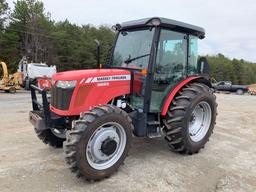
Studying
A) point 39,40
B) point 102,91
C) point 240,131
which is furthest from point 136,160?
point 39,40

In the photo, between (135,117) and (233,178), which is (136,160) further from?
(233,178)

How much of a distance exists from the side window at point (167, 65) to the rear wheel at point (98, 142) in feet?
2.83

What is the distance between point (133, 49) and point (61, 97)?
1525mm

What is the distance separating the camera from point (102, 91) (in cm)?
405

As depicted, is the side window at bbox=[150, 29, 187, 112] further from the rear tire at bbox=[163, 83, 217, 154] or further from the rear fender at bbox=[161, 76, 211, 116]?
the rear tire at bbox=[163, 83, 217, 154]

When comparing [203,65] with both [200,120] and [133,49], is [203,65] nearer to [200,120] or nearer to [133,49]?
[200,120]

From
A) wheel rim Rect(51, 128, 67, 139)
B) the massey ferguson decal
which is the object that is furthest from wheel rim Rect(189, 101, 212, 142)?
wheel rim Rect(51, 128, 67, 139)

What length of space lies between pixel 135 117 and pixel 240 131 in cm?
392

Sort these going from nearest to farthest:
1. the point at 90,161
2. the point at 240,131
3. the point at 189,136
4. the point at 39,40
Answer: the point at 90,161, the point at 189,136, the point at 240,131, the point at 39,40

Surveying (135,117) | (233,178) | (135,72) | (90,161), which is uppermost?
(135,72)

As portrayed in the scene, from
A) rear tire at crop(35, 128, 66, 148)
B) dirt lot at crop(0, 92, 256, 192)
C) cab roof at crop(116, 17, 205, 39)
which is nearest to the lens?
dirt lot at crop(0, 92, 256, 192)

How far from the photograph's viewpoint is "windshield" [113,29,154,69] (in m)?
4.46

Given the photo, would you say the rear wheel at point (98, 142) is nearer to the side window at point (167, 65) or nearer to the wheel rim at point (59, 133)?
the side window at point (167, 65)

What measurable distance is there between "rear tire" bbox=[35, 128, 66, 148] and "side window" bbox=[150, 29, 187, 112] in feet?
5.87
